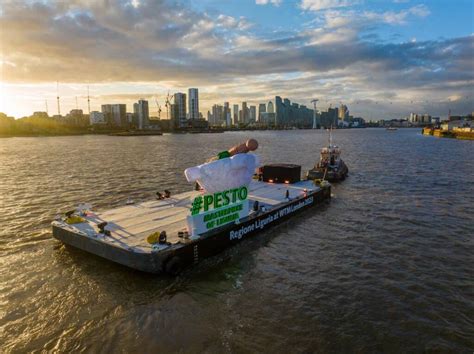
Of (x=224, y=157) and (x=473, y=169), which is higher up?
(x=224, y=157)

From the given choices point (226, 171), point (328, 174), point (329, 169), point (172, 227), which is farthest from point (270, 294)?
point (329, 169)

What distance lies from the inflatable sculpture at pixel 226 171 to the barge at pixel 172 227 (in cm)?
7

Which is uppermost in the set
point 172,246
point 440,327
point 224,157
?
point 224,157

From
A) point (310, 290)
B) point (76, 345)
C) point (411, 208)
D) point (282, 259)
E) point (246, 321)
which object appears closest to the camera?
point (76, 345)

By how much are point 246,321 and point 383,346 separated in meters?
5.62

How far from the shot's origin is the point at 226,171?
70.0 feet

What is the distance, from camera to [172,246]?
18188 mm

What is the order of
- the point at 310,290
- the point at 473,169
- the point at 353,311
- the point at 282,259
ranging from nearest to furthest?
the point at 353,311 → the point at 310,290 → the point at 282,259 → the point at 473,169

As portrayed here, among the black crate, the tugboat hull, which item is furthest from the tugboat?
the black crate

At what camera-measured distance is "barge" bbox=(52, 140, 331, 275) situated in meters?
18.0

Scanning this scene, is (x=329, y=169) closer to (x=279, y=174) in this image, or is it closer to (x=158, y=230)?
(x=279, y=174)

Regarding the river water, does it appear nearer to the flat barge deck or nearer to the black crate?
the flat barge deck

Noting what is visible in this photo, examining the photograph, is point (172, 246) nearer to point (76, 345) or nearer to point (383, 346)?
point (76, 345)

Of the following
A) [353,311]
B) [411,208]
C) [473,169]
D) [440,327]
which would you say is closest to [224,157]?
[353,311]
